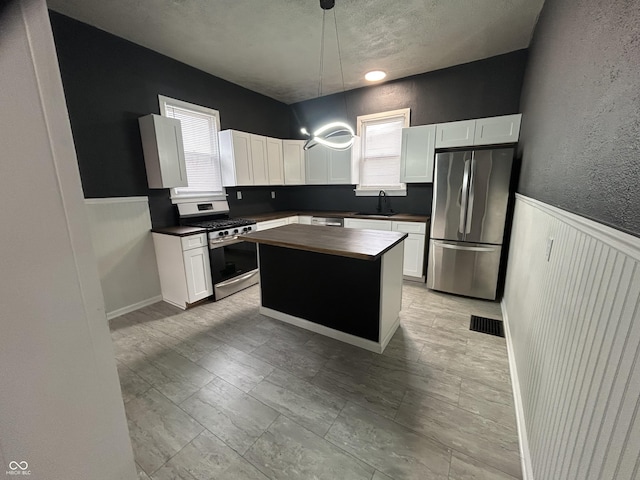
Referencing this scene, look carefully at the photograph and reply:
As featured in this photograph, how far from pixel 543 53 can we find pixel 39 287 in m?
3.45

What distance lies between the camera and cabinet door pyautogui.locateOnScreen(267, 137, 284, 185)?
4.37 meters

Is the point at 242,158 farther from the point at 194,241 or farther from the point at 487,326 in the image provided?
the point at 487,326

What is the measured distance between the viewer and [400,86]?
3.94 m

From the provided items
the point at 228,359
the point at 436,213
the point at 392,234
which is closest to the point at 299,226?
the point at 392,234

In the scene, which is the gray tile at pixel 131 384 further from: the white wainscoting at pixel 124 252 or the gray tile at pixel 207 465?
the white wainscoting at pixel 124 252

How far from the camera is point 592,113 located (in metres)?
1.14

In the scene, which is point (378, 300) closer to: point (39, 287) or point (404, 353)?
point (404, 353)

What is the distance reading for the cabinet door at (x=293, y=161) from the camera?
15.2 feet

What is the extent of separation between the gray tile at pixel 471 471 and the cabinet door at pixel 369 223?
9.04 feet

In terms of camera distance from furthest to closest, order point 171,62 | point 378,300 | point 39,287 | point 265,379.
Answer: point 171,62 → point 378,300 → point 265,379 → point 39,287

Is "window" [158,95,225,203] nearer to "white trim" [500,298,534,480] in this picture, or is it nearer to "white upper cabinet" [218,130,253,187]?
"white upper cabinet" [218,130,253,187]

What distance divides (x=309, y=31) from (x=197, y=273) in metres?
2.90

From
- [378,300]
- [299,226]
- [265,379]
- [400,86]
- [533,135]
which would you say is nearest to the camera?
[265,379]

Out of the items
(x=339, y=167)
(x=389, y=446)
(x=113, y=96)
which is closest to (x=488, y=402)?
(x=389, y=446)
